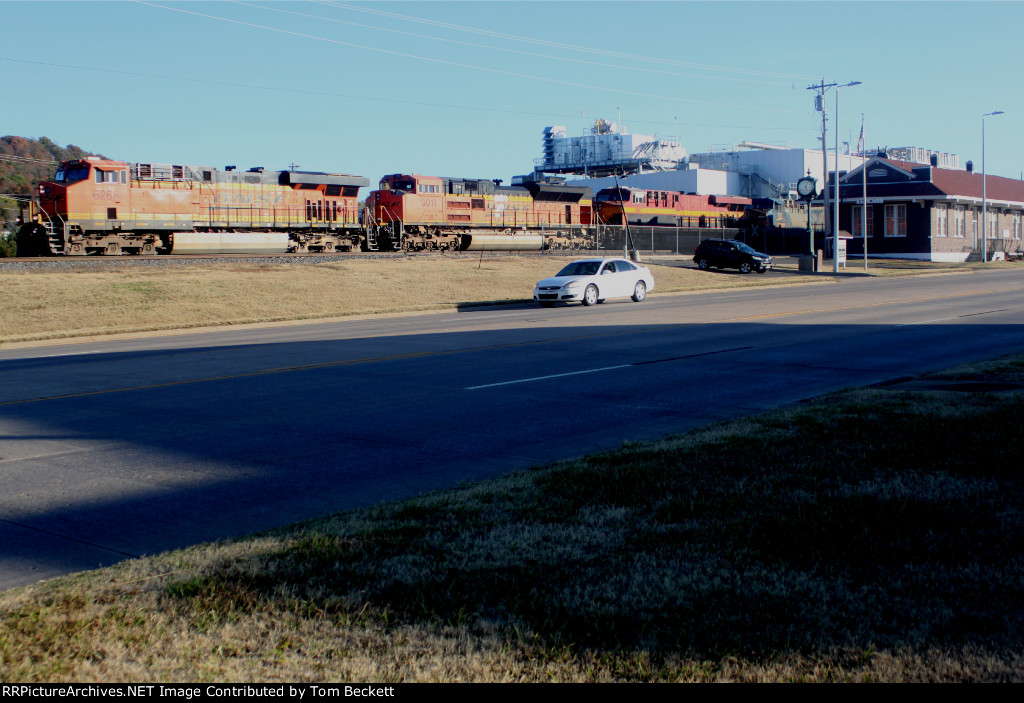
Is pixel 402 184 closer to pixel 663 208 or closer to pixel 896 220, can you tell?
pixel 663 208

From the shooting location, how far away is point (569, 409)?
11.0 metres

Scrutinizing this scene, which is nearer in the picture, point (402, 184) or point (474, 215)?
point (402, 184)

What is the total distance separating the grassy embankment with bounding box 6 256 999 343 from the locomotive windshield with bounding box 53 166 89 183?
184 inches

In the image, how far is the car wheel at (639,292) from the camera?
3034 centimetres

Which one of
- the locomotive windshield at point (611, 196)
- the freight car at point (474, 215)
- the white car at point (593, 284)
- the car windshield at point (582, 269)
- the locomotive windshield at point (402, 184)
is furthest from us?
the locomotive windshield at point (611, 196)

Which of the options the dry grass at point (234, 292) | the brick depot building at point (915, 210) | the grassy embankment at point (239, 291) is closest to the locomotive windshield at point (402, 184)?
the grassy embankment at point (239, 291)

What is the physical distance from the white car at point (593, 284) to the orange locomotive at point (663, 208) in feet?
82.9

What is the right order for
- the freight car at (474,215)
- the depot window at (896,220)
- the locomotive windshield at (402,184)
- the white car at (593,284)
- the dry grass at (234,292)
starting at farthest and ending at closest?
the depot window at (896,220) < the freight car at (474,215) < the locomotive windshield at (402,184) < the white car at (593,284) < the dry grass at (234,292)

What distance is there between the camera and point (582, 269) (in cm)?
2930

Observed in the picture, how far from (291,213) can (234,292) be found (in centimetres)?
1347

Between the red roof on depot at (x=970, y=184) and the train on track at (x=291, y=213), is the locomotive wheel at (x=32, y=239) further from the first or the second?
the red roof on depot at (x=970, y=184)

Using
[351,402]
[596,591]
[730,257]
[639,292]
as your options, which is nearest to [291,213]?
[639,292]

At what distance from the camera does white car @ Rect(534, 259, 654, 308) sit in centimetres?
2836

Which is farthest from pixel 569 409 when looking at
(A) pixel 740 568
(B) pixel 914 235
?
(B) pixel 914 235
